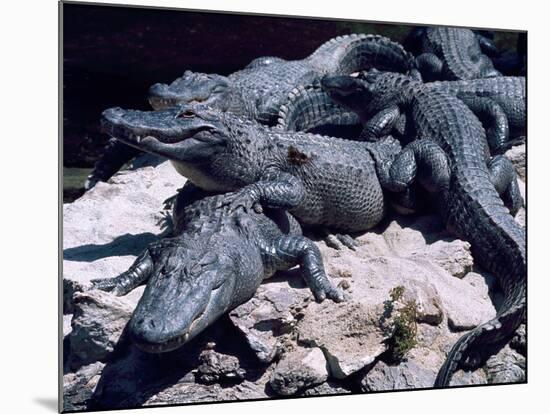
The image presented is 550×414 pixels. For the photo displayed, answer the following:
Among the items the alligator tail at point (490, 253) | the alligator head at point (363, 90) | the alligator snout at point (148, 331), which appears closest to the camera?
the alligator snout at point (148, 331)

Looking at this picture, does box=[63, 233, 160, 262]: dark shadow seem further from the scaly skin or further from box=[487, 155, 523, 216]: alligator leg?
the scaly skin

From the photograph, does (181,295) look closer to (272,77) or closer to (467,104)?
(467,104)

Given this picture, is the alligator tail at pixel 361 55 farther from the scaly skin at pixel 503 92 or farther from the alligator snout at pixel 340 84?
the scaly skin at pixel 503 92

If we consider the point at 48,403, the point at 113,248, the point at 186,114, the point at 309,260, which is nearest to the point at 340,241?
the point at 309,260

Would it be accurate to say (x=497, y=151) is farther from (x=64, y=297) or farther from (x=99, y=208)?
(x=64, y=297)

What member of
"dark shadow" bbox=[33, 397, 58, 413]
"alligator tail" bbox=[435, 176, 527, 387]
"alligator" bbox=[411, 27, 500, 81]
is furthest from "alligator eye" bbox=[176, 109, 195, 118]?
"alligator" bbox=[411, 27, 500, 81]

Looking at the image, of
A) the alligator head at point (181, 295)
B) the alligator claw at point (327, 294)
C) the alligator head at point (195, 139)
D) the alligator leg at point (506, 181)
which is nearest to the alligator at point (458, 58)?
the alligator leg at point (506, 181)

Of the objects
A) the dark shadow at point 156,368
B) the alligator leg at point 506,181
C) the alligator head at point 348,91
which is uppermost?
the alligator head at point 348,91
